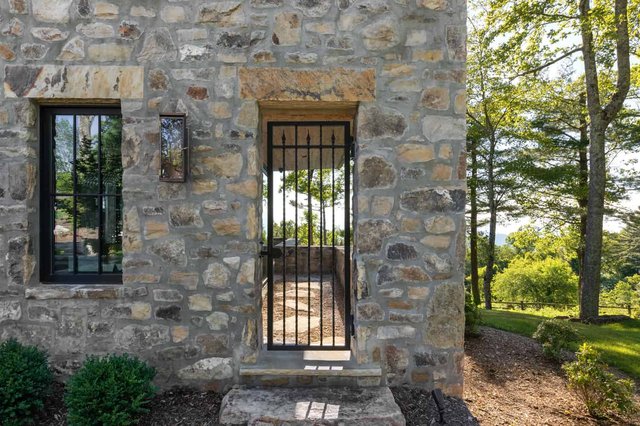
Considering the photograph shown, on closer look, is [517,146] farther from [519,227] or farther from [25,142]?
[25,142]

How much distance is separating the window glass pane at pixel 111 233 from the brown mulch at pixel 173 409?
1.01m

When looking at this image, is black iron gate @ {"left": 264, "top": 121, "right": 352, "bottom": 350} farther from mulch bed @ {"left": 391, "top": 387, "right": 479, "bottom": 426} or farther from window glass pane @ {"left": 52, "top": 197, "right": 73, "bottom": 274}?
window glass pane @ {"left": 52, "top": 197, "right": 73, "bottom": 274}

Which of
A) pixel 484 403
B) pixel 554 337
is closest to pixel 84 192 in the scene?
pixel 484 403

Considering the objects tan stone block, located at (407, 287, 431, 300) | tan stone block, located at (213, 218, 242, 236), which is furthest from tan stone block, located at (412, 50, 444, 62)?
tan stone block, located at (213, 218, 242, 236)

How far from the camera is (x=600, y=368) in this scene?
2.94 meters

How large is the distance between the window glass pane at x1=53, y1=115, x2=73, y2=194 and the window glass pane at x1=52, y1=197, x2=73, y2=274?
0.11 m

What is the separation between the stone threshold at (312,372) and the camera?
9.37 ft

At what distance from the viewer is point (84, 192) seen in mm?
3100

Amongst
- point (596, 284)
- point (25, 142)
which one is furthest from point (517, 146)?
point (25, 142)

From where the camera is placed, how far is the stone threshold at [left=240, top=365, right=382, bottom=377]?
9.37 ft

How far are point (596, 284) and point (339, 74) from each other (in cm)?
693

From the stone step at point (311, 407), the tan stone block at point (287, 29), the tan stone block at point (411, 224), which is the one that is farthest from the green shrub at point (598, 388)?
the tan stone block at point (287, 29)

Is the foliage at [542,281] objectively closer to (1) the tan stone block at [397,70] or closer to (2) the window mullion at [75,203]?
(1) the tan stone block at [397,70]

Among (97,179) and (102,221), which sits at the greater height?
(97,179)
